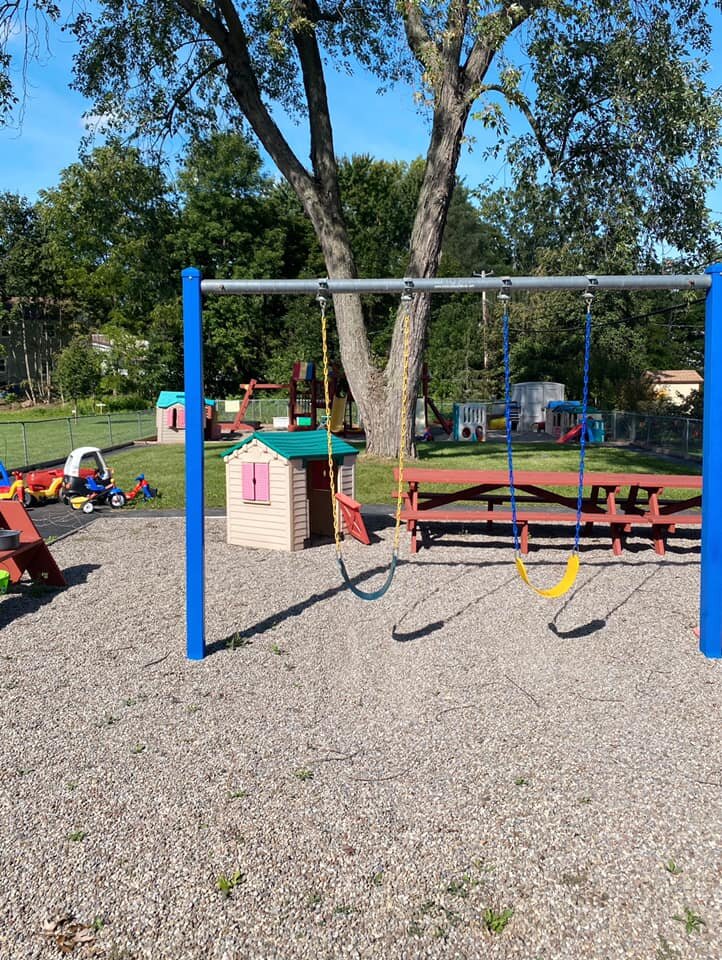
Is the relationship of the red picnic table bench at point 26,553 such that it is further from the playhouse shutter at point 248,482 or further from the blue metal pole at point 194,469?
the blue metal pole at point 194,469

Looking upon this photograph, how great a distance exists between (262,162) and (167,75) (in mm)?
27739

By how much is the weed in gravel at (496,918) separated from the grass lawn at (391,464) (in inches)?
400

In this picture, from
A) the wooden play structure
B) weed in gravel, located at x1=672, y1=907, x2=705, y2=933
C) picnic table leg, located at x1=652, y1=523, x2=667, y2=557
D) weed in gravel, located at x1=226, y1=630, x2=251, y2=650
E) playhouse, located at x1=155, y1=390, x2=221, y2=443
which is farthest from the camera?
playhouse, located at x1=155, y1=390, x2=221, y2=443

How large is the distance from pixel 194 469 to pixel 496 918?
362 centimetres

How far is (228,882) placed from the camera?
118 inches

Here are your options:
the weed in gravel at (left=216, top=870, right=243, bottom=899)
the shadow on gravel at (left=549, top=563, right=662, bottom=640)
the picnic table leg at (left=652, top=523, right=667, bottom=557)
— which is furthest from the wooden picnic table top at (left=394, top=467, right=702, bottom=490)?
the weed in gravel at (left=216, top=870, right=243, bottom=899)

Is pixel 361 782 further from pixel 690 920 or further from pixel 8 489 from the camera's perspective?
pixel 8 489

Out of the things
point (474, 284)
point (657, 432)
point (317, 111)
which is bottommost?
point (657, 432)

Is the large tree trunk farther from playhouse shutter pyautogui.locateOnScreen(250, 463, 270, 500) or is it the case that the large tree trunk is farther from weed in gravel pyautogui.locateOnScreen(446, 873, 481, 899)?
weed in gravel pyautogui.locateOnScreen(446, 873, 481, 899)

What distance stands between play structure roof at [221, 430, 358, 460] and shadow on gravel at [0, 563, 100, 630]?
227 cm

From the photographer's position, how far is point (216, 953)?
8.66ft

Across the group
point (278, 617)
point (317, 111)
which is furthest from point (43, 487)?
point (317, 111)

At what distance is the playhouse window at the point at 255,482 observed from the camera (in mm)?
9422

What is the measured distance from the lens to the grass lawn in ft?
46.6
